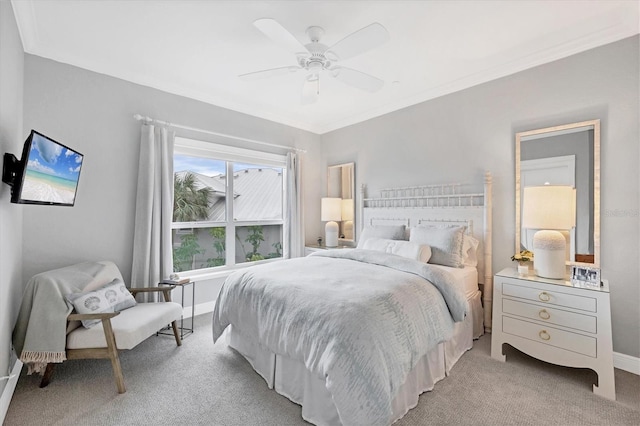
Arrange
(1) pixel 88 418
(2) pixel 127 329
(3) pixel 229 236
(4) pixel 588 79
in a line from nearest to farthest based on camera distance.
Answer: (1) pixel 88 418
(2) pixel 127 329
(4) pixel 588 79
(3) pixel 229 236

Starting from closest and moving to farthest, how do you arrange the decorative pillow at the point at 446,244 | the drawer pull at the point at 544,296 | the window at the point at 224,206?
the drawer pull at the point at 544,296
the decorative pillow at the point at 446,244
the window at the point at 224,206

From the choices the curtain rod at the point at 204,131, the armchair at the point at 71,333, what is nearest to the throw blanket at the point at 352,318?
the armchair at the point at 71,333

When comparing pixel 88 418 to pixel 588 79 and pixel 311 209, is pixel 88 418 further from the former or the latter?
pixel 588 79

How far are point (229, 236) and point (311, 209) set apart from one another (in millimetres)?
1505

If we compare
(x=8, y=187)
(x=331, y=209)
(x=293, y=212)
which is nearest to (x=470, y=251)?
(x=331, y=209)

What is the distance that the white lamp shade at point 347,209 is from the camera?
464 cm

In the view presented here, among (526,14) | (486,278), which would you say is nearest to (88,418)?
(486,278)

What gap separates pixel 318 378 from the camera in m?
1.76

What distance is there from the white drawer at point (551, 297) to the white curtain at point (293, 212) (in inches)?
113

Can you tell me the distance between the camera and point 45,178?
6.61 ft

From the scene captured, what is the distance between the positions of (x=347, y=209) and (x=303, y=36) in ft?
8.97

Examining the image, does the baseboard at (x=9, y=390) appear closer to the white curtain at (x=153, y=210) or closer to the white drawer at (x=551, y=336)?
the white curtain at (x=153, y=210)

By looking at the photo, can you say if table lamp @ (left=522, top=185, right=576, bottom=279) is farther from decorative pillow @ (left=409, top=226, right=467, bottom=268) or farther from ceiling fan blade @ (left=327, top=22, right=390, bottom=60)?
ceiling fan blade @ (left=327, top=22, right=390, bottom=60)

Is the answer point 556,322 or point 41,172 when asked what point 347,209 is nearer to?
point 556,322
